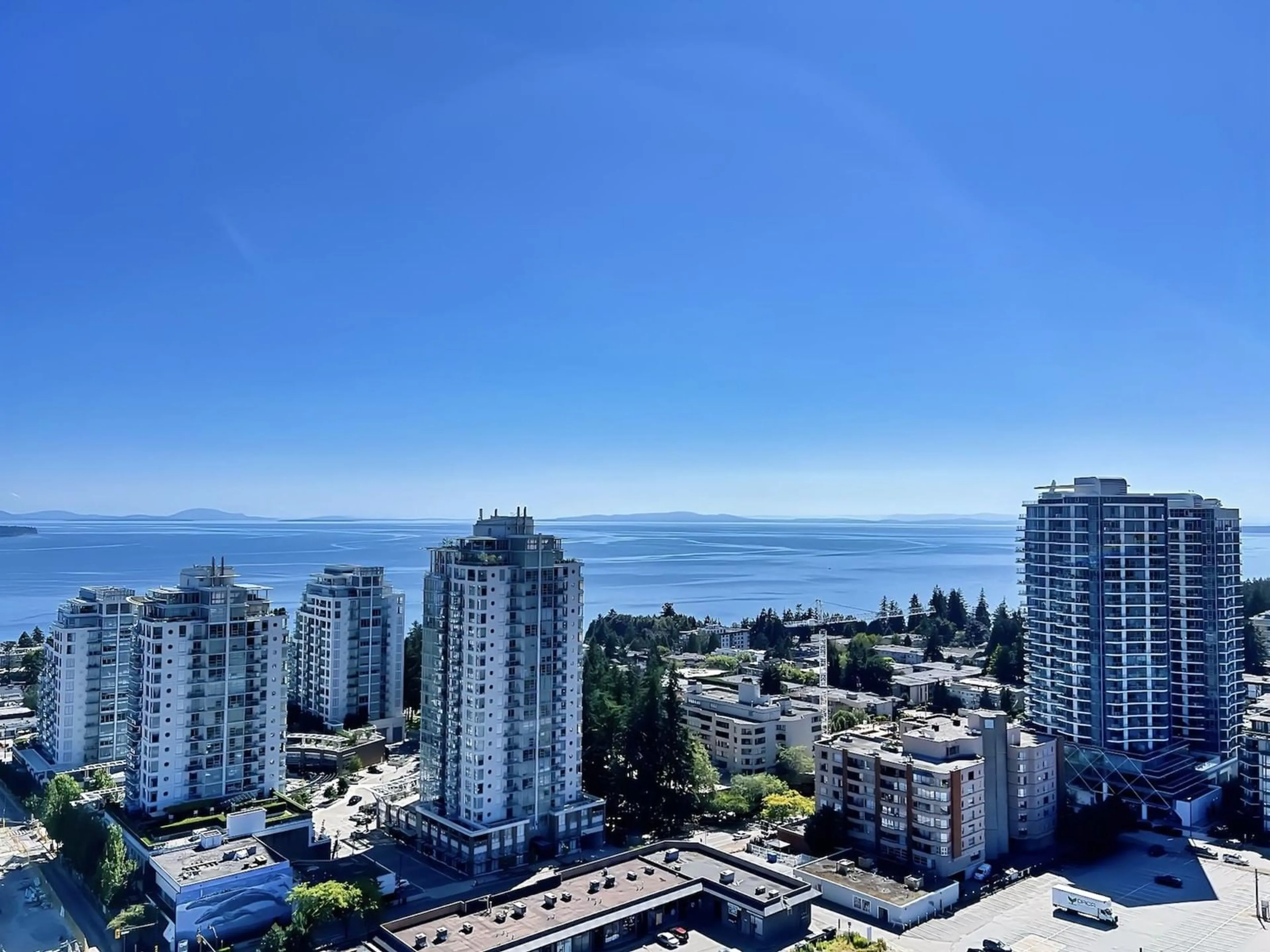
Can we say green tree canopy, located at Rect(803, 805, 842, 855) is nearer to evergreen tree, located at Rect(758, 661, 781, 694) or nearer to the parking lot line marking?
the parking lot line marking

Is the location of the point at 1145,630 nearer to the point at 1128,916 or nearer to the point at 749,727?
the point at 1128,916

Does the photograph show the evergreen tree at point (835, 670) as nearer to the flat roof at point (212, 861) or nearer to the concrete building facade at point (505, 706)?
the concrete building facade at point (505, 706)

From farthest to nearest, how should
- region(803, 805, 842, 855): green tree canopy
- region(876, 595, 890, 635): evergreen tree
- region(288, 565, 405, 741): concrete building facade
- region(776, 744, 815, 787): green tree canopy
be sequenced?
region(876, 595, 890, 635): evergreen tree < region(288, 565, 405, 741): concrete building facade < region(776, 744, 815, 787): green tree canopy < region(803, 805, 842, 855): green tree canopy

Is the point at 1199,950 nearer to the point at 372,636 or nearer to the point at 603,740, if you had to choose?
the point at 603,740

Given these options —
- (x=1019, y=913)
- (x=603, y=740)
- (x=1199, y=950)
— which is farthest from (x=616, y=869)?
(x=1199, y=950)

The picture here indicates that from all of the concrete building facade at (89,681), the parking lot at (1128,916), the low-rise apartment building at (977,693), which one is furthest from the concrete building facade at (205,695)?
the low-rise apartment building at (977,693)

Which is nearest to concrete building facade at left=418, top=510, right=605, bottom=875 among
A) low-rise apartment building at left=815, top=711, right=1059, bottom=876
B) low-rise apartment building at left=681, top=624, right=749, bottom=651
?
low-rise apartment building at left=815, top=711, right=1059, bottom=876
